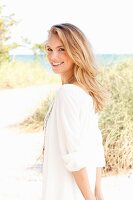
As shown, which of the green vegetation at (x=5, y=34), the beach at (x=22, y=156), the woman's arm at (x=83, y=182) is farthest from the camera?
the green vegetation at (x=5, y=34)

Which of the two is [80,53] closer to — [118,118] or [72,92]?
[72,92]

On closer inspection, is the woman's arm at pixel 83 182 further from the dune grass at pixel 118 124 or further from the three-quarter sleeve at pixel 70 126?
the dune grass at pixel 118 124

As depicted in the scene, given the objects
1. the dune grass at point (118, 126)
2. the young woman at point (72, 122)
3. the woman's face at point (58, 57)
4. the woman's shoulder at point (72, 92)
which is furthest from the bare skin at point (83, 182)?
the dune grass at point (118, 126)

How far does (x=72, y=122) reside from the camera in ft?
4.54

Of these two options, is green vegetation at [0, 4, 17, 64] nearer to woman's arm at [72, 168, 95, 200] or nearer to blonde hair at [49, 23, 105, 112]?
blonde hair at [49, 23, 105, 112]

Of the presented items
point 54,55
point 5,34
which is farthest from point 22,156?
point 54,55

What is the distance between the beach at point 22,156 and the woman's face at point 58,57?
85.4 inches

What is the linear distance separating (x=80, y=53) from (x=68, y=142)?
242 millimetres

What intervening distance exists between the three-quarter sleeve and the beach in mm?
2201

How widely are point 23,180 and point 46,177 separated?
2610 millimetres

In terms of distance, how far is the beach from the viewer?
3699 mm

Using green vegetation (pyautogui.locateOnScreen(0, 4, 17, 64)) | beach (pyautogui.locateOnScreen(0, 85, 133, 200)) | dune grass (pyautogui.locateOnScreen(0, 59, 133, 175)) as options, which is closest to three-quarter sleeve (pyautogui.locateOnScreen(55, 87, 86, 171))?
beach (pyautogui.locateOnScreen(0, 85, 133, 200))

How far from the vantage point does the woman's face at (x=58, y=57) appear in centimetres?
146

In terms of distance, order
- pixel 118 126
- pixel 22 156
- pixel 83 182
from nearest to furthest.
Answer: pixel 83 182
pixel 118 126
pixel 22 156
